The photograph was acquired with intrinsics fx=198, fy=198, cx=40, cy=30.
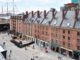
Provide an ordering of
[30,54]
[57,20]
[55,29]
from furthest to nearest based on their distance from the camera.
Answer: [57,20], [55,29], [30,54]

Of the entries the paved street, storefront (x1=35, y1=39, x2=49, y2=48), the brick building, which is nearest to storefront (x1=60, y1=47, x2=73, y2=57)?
the brick building

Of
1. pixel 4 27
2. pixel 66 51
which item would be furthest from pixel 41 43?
pixel 4 27

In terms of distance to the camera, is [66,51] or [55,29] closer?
[66,51]

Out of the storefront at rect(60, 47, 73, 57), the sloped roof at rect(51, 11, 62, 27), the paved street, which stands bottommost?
the paved street

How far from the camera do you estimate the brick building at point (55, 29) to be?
250ft

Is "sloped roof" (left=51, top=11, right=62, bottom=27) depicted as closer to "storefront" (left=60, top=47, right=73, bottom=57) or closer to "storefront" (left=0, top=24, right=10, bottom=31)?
"storefront" (left=60, top=47, right=73, bottom=57)

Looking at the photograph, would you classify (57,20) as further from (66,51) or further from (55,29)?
(66,51)

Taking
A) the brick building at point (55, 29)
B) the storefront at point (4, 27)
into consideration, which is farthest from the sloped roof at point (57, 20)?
the storefront at point (4, 27)

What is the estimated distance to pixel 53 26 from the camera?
86312 millimetres

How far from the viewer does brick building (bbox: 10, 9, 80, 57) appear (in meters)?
76.1

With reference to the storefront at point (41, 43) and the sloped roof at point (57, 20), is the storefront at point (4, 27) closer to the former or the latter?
the storefront at point (41, 43)

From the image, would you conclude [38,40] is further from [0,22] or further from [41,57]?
[0,22]

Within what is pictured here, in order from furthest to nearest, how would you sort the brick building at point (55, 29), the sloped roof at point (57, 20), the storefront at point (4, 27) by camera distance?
the storefront at point (4, 27)
the sloped roof at point (57, 20)
the brick building at point (55, 29)

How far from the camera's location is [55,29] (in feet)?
279
